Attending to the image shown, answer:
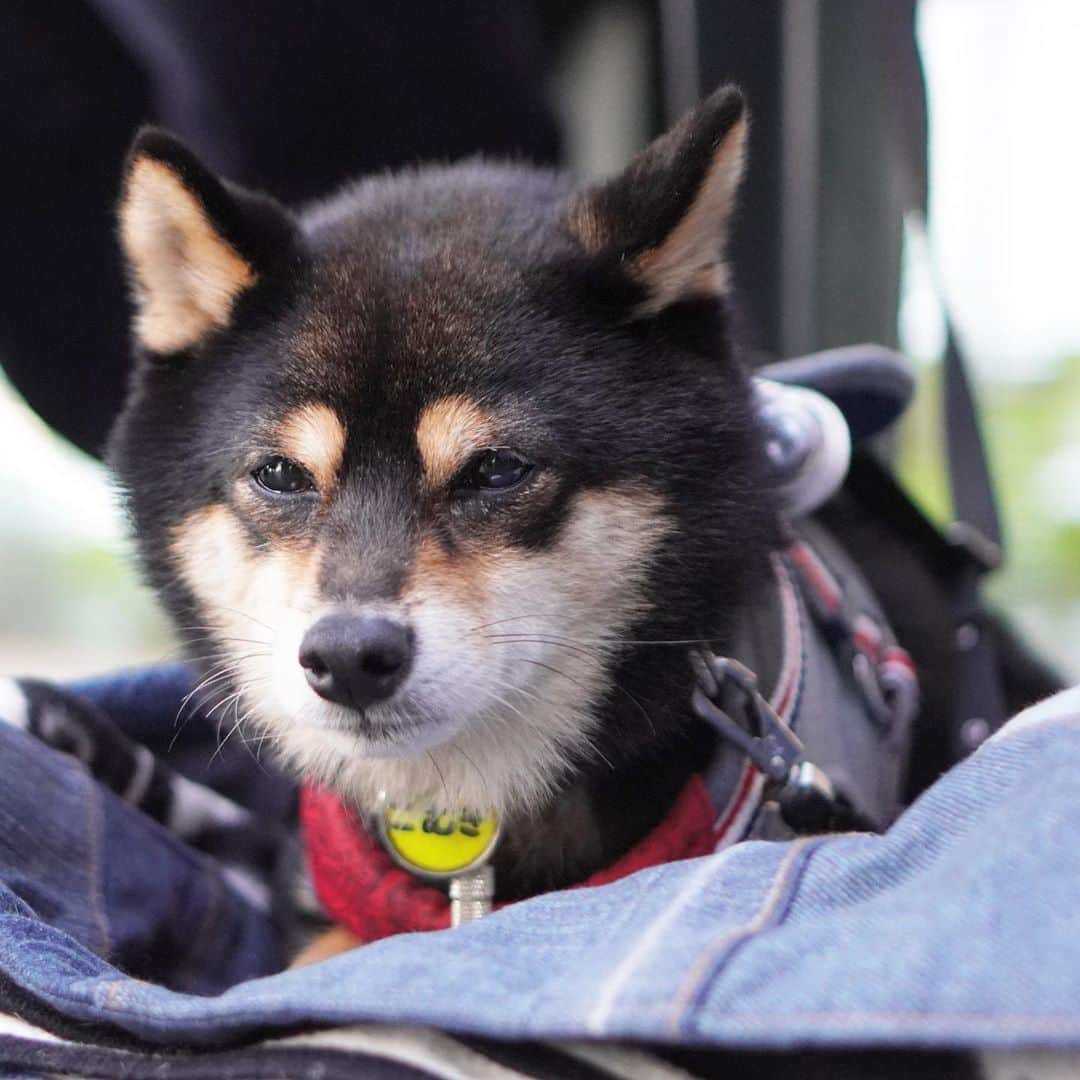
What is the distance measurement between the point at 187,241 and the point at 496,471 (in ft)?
1.39

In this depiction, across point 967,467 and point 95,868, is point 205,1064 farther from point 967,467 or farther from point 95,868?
point 967,467

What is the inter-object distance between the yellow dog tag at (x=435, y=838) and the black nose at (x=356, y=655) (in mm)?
246

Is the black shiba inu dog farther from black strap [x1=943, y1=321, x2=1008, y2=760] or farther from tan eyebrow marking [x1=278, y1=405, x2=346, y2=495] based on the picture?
black strap [x1=943, y1=321, x2=1008, y2=760]

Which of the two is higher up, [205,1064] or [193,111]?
[193,111]

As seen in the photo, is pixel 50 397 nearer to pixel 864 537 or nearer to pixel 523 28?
pixel 523 28

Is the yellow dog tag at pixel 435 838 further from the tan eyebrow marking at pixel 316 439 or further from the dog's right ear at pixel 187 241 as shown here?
the dog's right ear at pixel 187 241

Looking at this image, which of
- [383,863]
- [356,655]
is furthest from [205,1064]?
[383,863]

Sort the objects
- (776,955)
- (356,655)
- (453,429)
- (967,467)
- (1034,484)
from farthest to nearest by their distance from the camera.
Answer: (1034,484) → (967,467) → (453,429) → (356,655) → (776,955)

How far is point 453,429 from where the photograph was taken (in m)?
1.12

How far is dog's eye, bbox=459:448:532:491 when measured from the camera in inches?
44.4

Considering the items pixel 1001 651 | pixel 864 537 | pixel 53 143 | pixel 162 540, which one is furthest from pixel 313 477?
pixel 1001 651

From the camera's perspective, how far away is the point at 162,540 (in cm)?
128

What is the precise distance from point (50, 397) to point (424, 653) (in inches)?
37.4

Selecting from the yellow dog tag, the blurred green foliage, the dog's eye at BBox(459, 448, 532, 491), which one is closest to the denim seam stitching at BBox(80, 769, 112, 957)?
the yellow dog tag
